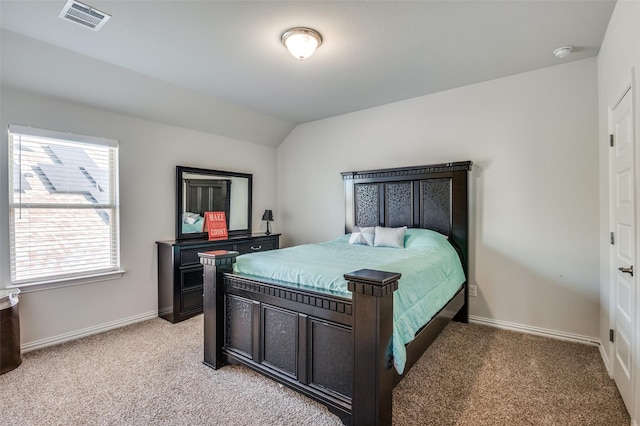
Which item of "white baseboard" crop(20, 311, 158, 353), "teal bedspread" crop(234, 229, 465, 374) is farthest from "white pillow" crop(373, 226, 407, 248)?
"white baseboard" crop(20, 311, 158, 353)

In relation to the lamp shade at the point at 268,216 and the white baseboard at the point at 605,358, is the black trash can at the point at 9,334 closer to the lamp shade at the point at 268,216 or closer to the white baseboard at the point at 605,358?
the lamp shade at the point at 268,216

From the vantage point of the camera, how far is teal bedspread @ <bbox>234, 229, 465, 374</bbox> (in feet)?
6.33

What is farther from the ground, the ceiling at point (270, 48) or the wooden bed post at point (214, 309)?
the ceiling at point (270, 48)

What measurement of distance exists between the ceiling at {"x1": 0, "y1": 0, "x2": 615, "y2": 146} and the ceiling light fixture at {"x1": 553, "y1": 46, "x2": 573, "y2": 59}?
5 cm

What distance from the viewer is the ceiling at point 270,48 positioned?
2.14 m

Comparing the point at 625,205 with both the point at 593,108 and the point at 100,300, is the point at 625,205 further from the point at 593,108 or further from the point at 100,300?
the point at 100,300

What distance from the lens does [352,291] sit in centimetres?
173

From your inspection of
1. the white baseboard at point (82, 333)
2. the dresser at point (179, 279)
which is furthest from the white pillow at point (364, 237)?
the white baseboard at point (82, 333)

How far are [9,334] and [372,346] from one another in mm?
2921

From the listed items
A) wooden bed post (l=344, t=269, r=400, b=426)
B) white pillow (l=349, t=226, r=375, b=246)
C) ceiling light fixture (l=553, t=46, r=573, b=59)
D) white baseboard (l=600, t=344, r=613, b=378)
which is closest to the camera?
wooden bed post (l=344, t=269, r=400, b=426)

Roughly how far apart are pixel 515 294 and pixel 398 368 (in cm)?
232

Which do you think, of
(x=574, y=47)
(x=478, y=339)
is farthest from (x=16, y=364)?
(x=574, y=47)

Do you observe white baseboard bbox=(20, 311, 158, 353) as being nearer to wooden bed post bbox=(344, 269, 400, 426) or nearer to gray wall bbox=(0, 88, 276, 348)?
gray wall bbox=(0, 88, 276, 348)

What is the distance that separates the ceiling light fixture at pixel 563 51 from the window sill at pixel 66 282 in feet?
15.9
